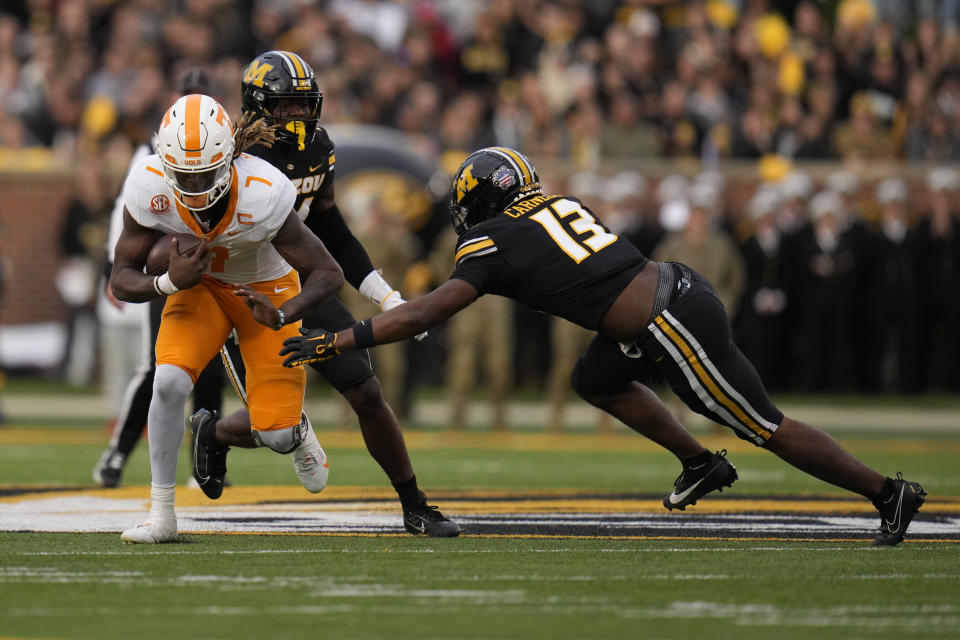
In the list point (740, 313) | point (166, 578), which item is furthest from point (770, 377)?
point (166, 578)

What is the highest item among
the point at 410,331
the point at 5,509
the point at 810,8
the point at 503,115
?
the point at 810,8

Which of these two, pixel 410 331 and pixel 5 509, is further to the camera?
pixel 5 509

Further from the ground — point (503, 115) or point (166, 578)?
point (503, 115)

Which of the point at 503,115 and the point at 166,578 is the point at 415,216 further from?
the point at 166,578

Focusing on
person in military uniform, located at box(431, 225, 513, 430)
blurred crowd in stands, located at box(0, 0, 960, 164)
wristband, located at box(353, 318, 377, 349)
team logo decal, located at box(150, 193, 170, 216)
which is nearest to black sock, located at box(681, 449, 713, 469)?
wristband, located at box(353, 318, 377, 349)

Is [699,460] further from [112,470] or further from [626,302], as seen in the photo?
[112,470]

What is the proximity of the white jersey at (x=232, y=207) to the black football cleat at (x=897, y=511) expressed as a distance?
2.53 m

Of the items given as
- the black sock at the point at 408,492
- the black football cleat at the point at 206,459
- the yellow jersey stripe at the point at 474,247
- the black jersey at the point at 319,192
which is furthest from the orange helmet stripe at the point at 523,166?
the black football cleat at the point at 206,459

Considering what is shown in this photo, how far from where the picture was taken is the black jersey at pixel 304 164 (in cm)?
671

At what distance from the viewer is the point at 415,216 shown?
16.2m

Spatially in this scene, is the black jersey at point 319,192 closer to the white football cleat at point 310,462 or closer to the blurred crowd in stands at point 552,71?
the white football cleat at point 310,462

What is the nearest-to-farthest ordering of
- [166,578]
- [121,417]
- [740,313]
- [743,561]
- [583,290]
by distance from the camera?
[166,578]
[743,561]
[583,290]
[121,417]
[740,313]

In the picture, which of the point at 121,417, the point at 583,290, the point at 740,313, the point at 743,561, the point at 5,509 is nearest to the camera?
the point at 743,561

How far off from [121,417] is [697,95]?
9669 mm
